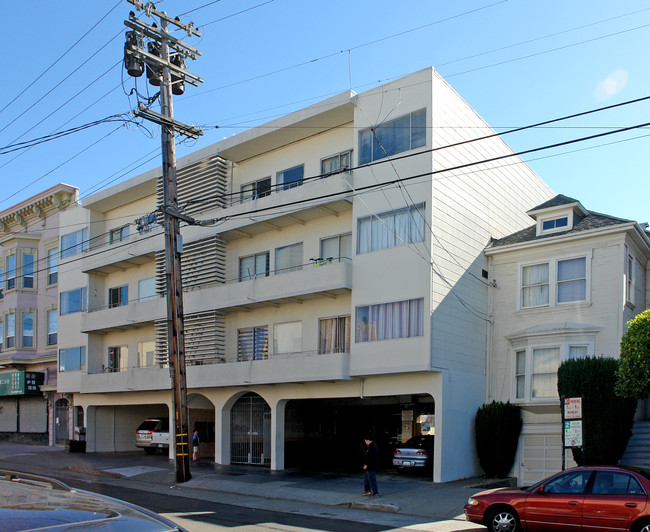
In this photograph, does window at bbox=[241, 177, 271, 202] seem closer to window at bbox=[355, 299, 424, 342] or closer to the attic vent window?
window at bbox=[355, 299, 424, 342]

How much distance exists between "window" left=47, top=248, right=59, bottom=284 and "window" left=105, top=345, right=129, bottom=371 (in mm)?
6491

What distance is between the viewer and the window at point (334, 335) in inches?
930

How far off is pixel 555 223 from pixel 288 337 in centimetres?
1040

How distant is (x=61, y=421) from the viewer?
35656 mm

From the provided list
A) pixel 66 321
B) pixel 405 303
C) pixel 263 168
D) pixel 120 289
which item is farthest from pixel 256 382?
pixel 66 321

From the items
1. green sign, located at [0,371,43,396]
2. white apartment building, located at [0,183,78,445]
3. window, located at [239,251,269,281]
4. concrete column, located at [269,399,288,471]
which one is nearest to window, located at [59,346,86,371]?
white apartment building, located at [0,183,78,445]

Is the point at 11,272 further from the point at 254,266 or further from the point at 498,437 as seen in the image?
the point at 498,437

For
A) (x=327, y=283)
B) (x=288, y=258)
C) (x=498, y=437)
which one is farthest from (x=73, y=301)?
(x=498, y=437)

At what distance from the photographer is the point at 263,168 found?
89.7 feet

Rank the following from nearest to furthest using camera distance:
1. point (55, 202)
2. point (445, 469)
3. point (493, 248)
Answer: point (445, 469), point (493, 248), point (55, 202)

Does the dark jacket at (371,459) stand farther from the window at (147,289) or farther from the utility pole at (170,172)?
the window at (147,289)

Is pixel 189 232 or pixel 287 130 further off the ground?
pixel 287 130

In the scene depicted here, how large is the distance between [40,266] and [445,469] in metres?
27.1

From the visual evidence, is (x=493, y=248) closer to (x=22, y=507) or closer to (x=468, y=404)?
(x=468, y=404)
